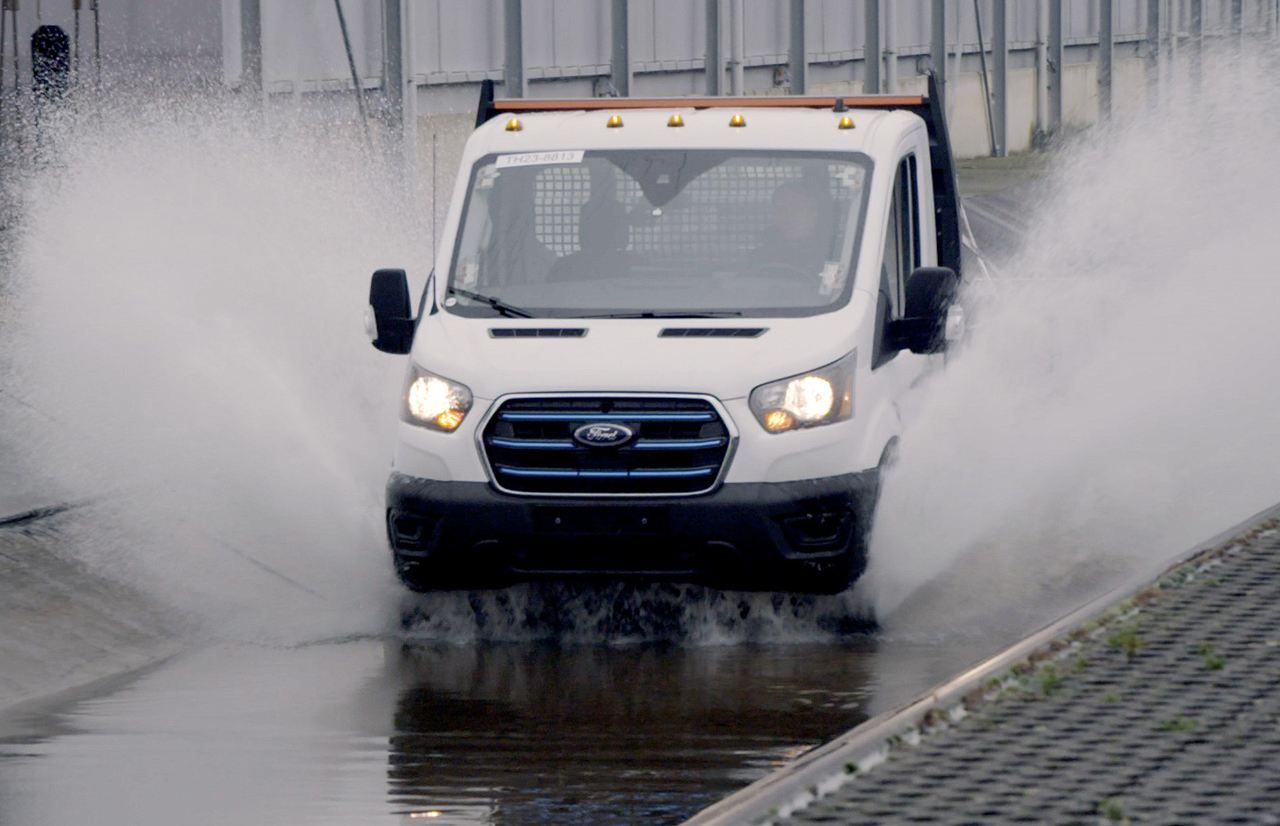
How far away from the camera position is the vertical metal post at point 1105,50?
5791 centimetres

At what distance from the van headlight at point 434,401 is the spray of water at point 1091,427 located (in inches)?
67.7

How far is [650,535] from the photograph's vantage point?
9.63 meters

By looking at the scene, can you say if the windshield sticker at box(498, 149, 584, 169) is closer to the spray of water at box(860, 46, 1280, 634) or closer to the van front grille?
the van front grille

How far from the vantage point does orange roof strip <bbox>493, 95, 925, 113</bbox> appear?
1175cm

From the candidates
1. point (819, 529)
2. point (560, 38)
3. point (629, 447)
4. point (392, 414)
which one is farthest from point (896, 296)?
point (560, 38)

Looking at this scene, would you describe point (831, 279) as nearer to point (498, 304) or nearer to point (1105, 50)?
point (498, 304)

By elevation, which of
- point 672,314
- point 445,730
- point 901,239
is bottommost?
point 445,730

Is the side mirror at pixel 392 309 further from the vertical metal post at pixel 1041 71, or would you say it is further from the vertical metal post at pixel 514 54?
the vertical metal post at pixel 1041 71

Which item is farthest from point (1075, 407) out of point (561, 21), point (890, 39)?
point (890, 39)

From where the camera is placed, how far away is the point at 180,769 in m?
7.71

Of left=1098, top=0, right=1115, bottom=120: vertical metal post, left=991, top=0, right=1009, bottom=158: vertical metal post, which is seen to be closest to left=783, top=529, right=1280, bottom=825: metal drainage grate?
left=991, top=0, right=1009, bottom=158: vertical metal post

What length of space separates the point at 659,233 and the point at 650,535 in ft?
5.32

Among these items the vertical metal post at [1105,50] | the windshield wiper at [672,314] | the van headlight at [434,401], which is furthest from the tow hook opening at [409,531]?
the vertical metal post at [1105,50]

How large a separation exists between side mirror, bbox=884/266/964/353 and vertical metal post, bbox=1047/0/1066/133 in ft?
149
